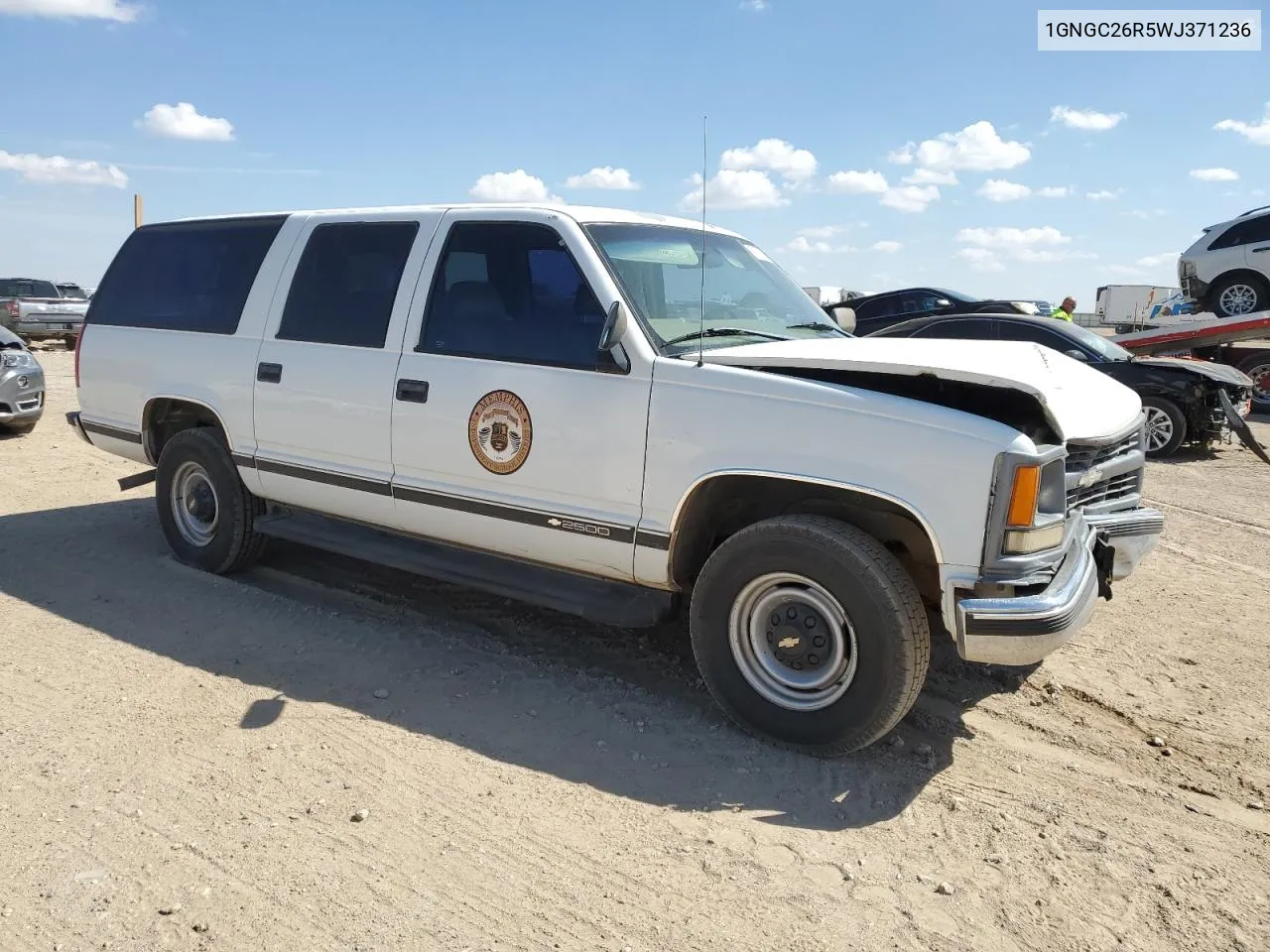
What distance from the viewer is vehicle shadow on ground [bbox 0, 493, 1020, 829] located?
3586 mm

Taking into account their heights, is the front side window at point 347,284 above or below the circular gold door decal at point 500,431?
above

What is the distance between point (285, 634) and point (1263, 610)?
5254 mm

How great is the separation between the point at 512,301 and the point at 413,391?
628 mm

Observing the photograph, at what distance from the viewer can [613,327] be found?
3.83m

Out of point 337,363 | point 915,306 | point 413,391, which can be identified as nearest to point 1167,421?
point 915,306

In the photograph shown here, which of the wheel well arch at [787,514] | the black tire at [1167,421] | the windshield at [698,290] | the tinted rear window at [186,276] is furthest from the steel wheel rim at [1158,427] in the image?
the tinted rear window at [186,276]

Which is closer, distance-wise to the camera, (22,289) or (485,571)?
(485,571)

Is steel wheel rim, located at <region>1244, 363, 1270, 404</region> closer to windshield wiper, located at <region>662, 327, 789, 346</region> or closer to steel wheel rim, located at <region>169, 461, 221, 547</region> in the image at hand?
windshield wiper, located at <region>662, 327, 789, 346</region>

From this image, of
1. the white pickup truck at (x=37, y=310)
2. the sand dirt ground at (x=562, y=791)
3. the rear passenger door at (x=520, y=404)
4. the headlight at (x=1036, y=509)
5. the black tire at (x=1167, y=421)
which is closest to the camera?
the sand dirt ground at (x=562, y=791)

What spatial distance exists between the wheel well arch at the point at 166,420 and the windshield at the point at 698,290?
2844 millimetres

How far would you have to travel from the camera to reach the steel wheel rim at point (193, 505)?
19.0 ft

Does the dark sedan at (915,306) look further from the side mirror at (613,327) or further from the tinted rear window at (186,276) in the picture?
the side mirror at (613,327)

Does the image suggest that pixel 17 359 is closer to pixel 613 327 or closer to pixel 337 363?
pixel 337 363

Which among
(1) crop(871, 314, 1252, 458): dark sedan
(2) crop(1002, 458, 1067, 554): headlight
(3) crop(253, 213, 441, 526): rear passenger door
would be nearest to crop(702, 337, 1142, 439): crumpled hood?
(2) crop(1002, 458, 1067, 554): headlight
